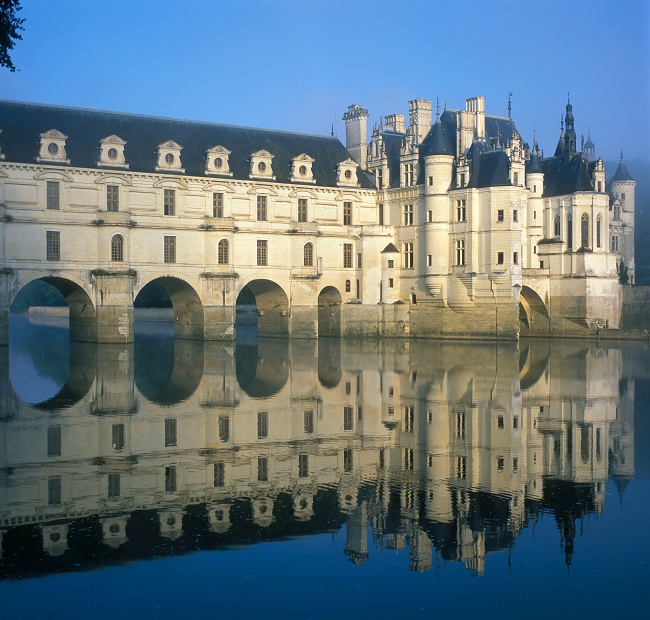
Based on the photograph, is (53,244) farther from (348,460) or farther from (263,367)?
(348,460)

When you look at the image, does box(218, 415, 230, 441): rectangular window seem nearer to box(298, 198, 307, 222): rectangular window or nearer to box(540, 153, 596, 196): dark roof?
box(298, 198, 307, 222): rectangular window

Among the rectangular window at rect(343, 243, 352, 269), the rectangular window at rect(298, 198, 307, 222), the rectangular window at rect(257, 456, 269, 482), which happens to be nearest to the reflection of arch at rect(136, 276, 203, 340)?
the rectangular window at rect(298, 198, 307, 222)

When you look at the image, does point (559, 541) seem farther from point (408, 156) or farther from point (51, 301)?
point (51, 301)

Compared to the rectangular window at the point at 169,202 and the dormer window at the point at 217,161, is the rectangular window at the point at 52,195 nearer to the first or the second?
the rectangular window at the point at 169,202

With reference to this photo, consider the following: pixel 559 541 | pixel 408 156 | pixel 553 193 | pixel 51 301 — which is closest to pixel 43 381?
pixel 559 541

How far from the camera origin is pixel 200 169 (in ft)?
147

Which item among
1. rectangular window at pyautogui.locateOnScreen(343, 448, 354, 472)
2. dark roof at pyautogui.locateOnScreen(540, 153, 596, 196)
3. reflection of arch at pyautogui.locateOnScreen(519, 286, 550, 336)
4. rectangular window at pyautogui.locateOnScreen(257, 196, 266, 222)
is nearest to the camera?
rectangular window at pyautogui.locateOnScreen(343, 448, 354, 472)

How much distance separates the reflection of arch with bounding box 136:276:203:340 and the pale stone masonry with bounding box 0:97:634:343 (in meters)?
0.11

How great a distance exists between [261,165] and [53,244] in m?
11.3

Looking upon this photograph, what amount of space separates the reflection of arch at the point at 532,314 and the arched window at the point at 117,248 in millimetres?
22405

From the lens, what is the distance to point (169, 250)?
4319 cm

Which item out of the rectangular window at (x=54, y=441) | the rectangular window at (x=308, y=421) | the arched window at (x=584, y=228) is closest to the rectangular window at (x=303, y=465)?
the rectangular window at (x=308, y=421)

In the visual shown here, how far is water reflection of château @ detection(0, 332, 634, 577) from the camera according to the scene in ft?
36.8

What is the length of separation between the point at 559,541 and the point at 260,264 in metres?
35.6
